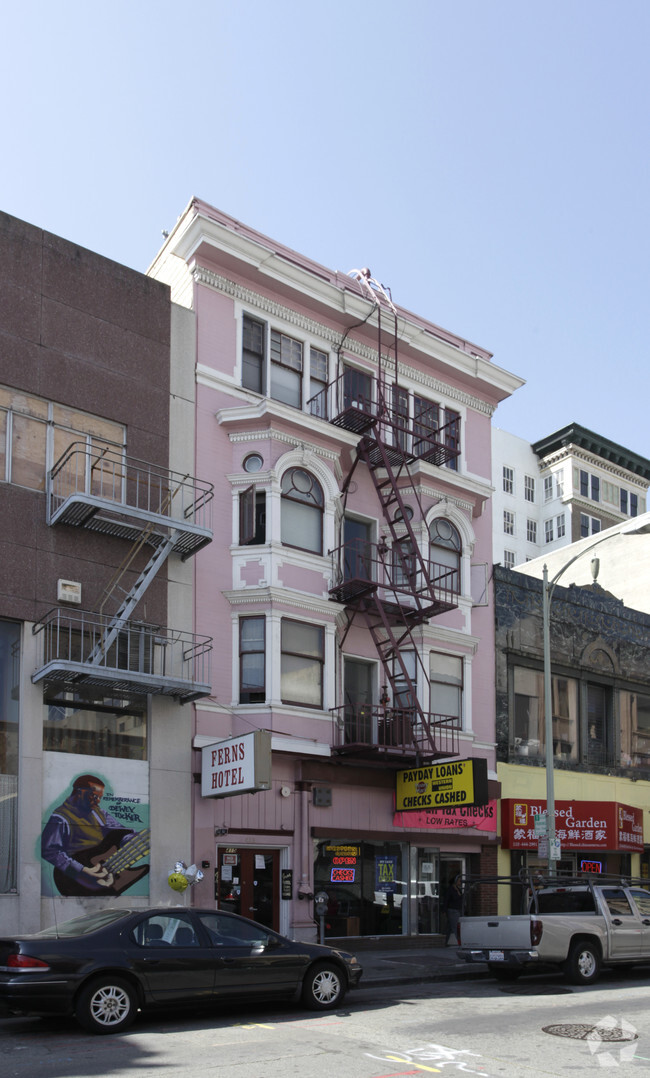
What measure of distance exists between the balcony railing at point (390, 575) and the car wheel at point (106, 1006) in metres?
11.6

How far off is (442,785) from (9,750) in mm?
8643

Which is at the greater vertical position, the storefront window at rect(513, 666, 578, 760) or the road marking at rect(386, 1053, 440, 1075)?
the storefront window at rect(513, 666, 578, 760)

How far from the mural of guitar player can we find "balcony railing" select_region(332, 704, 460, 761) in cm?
477

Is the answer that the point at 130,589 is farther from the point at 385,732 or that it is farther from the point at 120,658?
the point at 385,732

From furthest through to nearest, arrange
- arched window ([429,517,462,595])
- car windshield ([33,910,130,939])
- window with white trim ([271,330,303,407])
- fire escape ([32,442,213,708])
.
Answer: arched window ([429,517,462,595])
window with white trim ([271,330,303,407])
fire escape ([32,442,213,708])
car windshield ([33,910,130,939])

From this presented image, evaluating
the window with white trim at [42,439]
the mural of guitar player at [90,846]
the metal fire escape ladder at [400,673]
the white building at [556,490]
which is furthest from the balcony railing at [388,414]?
the white building at [556,490]

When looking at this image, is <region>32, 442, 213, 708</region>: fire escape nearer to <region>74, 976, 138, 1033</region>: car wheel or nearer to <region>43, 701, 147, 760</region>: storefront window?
<region>43, 701, 147, 760</region>: storefront window

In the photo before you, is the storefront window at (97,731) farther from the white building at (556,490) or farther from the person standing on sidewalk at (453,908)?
the white building at (556,490)

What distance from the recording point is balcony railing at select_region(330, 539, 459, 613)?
22.8m

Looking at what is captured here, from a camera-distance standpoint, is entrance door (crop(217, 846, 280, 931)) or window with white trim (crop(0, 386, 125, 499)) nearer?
window with white trim (crop(0, 386, 125, 499))

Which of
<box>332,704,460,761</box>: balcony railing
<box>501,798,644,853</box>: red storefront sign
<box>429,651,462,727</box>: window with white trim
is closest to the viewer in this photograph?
<box>332,704,460,761</box>: balcony railing

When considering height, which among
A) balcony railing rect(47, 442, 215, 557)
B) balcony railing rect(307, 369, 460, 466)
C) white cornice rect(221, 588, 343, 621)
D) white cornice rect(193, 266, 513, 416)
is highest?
white cornice rect(193, 266, 513, 416)

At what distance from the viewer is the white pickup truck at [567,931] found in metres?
16.6

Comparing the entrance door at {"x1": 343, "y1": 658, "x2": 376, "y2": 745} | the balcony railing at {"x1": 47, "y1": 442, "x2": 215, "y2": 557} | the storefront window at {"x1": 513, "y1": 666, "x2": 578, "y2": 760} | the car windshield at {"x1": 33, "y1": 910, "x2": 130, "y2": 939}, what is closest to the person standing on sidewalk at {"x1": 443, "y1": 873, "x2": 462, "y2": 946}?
the entrance door at {"x1": 343, "y1": 658, "x2": 376, "y2": 745}
